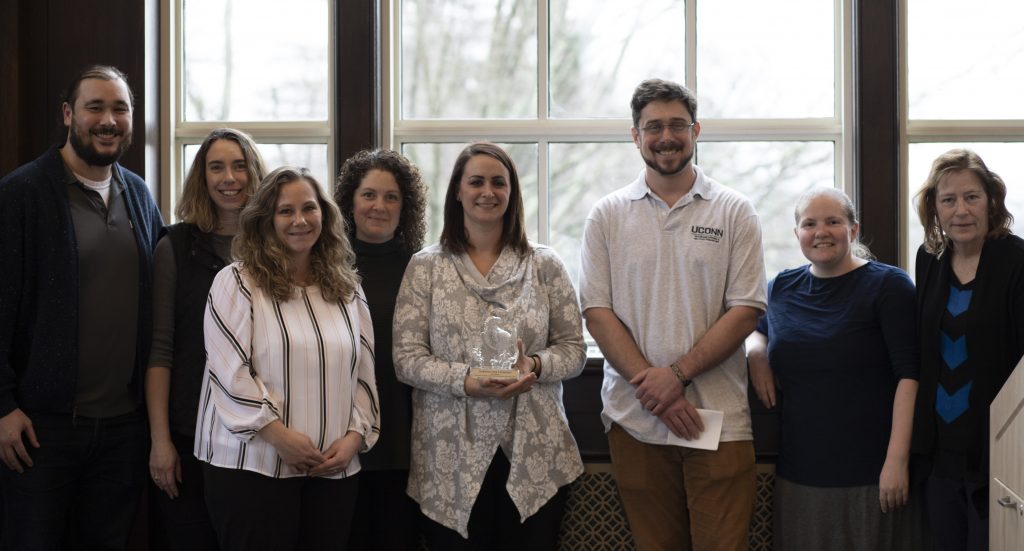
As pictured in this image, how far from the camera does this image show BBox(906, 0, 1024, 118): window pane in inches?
136

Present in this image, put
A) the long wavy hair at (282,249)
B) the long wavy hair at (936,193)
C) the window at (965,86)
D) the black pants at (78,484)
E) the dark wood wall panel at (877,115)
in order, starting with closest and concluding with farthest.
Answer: the long wavy hair at (282,249)
the black pants at (78,484)
the long wavy hair at (936,193)
the dark wood wall panel at (877,115)
the window at (965,86)

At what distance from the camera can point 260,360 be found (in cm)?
230

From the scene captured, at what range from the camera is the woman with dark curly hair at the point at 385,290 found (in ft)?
8.79

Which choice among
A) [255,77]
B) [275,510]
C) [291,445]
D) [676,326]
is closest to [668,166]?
[676,326]

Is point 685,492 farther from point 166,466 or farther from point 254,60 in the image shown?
point 254,60

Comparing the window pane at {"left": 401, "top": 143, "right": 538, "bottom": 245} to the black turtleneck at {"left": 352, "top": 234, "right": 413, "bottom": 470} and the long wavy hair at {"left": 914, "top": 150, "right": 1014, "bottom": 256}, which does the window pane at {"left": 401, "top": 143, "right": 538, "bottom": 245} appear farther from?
the long wavy hair at {"left": 914, "top": 150, "right": 1014, "bottom": 256}

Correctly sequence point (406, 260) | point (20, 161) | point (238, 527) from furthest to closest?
point (20, 161) < point (406, 260) < point (238, 527)

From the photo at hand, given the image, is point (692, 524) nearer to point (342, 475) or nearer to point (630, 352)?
point (630, 352)

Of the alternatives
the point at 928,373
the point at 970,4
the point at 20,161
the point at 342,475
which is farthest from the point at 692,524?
the point at 20,161

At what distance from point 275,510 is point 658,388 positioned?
109cm

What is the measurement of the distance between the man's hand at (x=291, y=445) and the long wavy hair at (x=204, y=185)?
71 centimetres

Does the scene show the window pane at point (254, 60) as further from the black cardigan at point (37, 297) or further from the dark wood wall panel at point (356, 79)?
the black cardigan at point (37, 297)

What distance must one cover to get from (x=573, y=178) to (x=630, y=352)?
1.10m

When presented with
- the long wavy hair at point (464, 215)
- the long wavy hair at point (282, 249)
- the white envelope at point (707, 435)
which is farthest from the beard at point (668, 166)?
the long wavy hair at point (282, 249)
